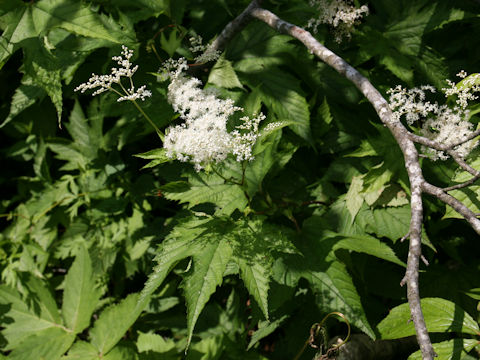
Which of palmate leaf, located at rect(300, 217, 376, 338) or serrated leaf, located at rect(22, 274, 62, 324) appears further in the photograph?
serrated leaf, located at rect(22, 274, 62, 324)

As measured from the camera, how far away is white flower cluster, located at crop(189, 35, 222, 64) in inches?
76.2

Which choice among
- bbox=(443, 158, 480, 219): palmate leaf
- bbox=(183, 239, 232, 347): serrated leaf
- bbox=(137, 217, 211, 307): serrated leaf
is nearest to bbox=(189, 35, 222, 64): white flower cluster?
bbox=(137, 217, 211, 307): serrated leaf

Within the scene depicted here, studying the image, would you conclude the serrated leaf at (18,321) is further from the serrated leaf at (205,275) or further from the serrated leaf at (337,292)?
the serrated leaf at (337,292)

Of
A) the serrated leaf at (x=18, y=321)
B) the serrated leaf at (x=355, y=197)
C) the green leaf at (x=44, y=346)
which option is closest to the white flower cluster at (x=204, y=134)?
the serrated leaf at (x=355, y=197)

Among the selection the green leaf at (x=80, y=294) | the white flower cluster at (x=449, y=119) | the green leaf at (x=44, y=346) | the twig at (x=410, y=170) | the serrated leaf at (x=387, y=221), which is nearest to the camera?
Answer: the twig at (x=410, y=170)

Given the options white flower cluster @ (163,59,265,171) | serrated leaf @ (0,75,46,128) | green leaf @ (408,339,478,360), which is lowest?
green leaf @ (408,339,478,360)

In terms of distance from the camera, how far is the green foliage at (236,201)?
1686 millimetres

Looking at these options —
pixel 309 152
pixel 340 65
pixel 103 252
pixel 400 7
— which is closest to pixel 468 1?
pixel 400 7

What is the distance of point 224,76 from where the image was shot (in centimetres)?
199

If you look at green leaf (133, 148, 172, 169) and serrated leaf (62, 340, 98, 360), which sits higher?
green leaf (133, 148, 172, 169)

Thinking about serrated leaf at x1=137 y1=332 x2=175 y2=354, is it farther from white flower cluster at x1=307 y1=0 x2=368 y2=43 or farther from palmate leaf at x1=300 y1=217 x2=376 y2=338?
white flower cluster at x1=307 y1=0 x2=368 y2=43

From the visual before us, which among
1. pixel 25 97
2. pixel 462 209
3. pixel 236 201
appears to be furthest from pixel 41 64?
pixel 462 209

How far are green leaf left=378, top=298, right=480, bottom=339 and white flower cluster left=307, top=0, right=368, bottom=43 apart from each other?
1453 mm

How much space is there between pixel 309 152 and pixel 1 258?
87.6 inches
